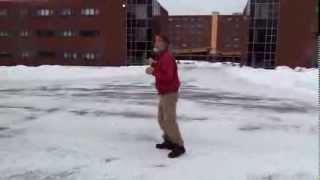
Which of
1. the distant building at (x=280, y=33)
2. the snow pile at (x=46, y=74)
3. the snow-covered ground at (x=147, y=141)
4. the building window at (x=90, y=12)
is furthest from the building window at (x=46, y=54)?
the snow-covered ground at (x=147, y=141)

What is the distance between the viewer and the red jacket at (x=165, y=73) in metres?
6.42

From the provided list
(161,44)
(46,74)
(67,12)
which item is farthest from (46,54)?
(161,44)

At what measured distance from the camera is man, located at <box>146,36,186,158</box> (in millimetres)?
6438

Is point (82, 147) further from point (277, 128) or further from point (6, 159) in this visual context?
point (277, 128)

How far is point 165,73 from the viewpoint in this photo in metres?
6.42

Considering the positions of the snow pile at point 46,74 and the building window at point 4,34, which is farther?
the building window at point 4,34

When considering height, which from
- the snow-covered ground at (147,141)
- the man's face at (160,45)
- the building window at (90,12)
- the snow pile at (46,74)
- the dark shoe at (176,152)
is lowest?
the snow pile at (46,74)

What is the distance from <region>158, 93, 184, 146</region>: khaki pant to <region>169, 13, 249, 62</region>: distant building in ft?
301

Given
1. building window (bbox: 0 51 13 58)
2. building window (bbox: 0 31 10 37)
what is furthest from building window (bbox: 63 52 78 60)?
building window (bbox: 0 31 10 37)

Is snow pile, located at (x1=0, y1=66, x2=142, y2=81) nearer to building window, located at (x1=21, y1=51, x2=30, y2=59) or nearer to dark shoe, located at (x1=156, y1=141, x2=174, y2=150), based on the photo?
dark shoe, located at (x1=156, y1=141, x2=174, y2=150)

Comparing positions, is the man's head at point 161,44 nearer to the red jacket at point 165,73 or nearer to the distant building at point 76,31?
the red jacket at point 165,73

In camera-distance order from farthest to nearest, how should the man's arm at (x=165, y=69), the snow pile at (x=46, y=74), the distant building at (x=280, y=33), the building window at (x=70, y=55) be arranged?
the building window at (x=70, y=55) < the distant building at (x=280, y=33) < the snow pile at (x=46, y=74) < the man's arm at (x=165, y=69)

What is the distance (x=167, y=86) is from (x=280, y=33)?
53772mm

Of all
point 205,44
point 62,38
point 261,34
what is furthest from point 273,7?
point 205,44
